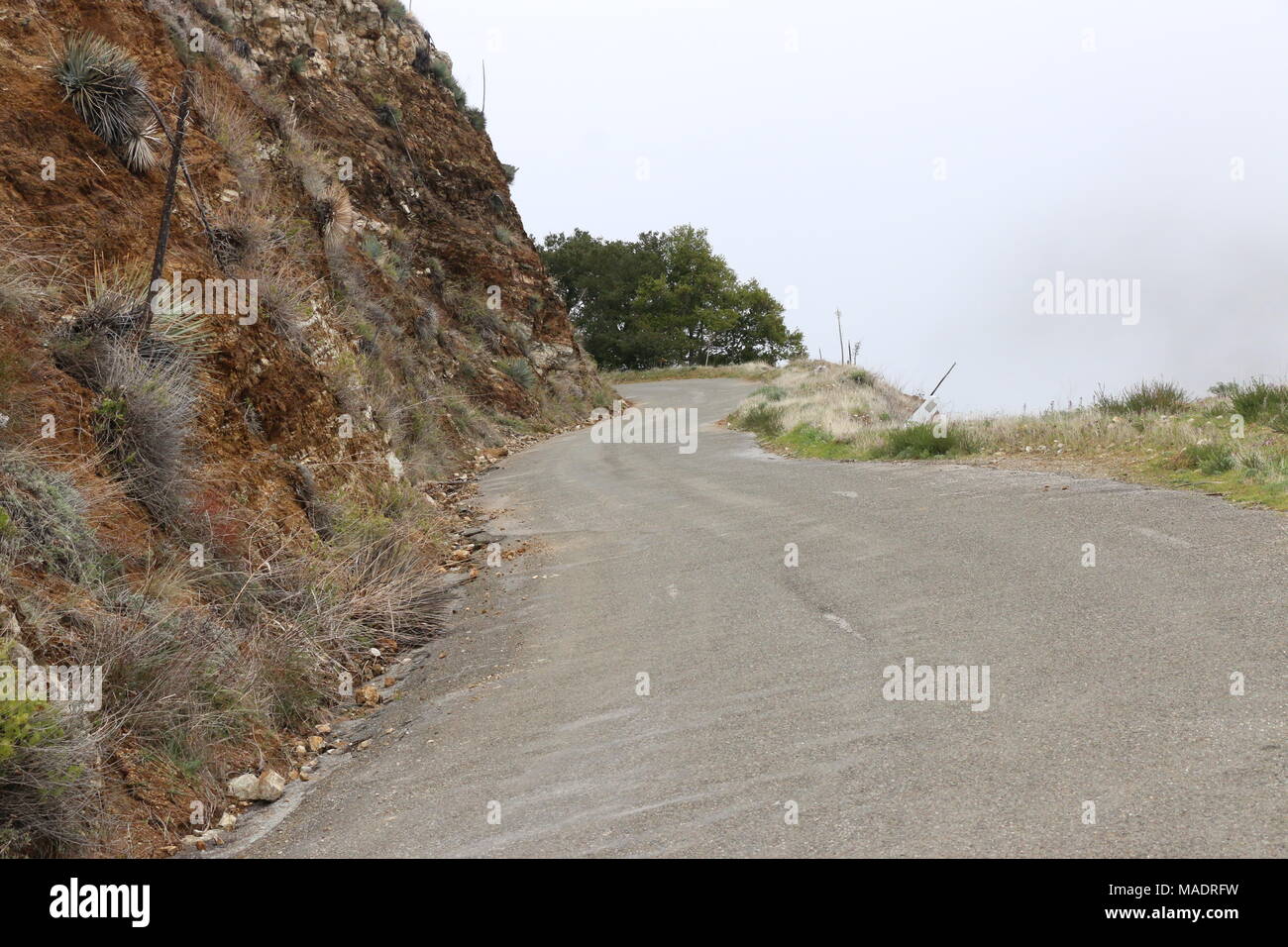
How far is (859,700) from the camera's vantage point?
551 centimetres

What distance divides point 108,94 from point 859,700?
9.66 m

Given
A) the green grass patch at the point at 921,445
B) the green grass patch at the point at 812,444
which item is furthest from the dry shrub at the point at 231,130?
the green grass patch at the point at 921,445

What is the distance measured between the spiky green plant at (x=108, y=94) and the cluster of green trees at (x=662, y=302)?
52.4 metres

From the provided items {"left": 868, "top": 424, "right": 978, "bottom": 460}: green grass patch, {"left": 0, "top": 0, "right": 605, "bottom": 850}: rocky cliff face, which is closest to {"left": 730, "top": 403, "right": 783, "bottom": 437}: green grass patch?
{"left": 868, "top": 424, "right": 978, "bottom": 460}: green grass patch

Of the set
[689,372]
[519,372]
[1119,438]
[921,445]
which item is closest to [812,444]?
[921,445]

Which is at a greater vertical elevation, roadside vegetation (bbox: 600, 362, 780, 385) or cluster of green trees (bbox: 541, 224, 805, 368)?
cluster of green trees (bbox: 541, 224, 805, 368)

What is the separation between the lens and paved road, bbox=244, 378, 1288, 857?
404cm

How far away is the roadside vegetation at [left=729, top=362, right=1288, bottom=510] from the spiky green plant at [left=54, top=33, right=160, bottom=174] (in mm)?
11507

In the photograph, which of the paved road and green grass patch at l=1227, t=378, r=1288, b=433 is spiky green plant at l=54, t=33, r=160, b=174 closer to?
the paved road

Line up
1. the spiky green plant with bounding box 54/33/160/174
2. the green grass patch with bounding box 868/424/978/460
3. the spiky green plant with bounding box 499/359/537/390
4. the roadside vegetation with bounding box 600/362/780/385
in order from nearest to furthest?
1. the spiky green plant with bounding box 54/33/160/174
2. the green grass patch with bounding box 868/424/978/460
3. the spiky green plant with bounding box 499/359/537/390
4. the roadside vegetation with bounding box 600/362/780/385

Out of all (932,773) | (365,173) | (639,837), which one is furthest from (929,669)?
(365,173)

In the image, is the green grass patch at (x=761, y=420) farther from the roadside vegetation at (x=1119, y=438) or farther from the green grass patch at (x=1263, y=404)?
the green grass patch at (x=1263, y=404)

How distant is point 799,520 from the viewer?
1093 centimetres
